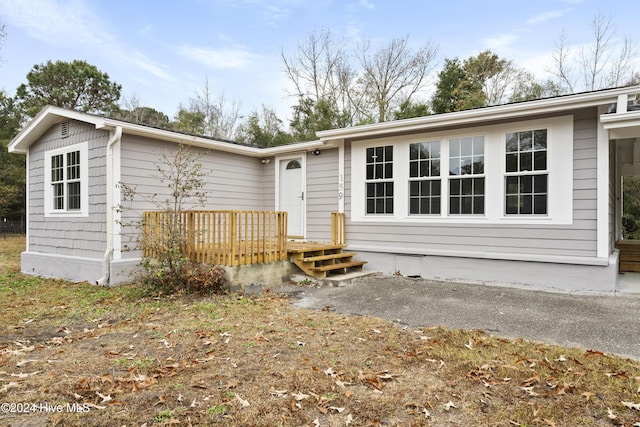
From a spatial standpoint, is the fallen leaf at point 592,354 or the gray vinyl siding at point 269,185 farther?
the gray vinyl siding at point 269,185

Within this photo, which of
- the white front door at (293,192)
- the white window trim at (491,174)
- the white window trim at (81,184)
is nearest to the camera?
the white window trim at (491,174)

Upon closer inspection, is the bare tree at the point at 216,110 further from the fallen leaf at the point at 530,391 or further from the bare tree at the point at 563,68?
the fallen leaf at the point at 530,391

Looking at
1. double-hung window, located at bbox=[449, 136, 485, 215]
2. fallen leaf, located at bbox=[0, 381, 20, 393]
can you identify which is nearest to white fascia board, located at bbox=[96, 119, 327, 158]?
double-hung window, located at bbox=[449, 136, 485, 215]

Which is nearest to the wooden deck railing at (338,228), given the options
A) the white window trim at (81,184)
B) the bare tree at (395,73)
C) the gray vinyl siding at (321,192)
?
the gray vinyl siding at (321,192)

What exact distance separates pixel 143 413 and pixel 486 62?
64.1ft

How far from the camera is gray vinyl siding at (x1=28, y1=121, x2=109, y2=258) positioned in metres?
7.11

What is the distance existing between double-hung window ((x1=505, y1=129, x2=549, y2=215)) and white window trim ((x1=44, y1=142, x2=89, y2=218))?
7.85 meters

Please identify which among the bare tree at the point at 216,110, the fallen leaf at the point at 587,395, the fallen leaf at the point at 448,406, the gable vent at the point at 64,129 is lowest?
the fallen leaf at the point at 448,406

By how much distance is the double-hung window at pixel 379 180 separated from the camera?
768 cm

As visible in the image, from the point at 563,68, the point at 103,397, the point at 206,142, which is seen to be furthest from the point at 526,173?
the point at 563,68

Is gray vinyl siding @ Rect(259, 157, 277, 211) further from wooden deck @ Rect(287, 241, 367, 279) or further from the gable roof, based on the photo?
wooden deck @ Rect(287, 241, 367, 279)

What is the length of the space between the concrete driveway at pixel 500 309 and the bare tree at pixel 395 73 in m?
13.7

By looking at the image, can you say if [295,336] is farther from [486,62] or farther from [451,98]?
[486,62]

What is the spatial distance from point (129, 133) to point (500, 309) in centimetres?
685
